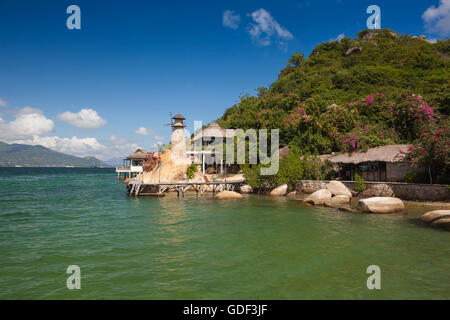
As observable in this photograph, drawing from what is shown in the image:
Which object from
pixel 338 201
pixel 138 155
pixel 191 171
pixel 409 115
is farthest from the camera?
pixel 138 155

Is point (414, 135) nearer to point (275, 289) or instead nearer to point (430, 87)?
point (430, 87)

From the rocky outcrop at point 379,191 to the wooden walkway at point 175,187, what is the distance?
40.3ft

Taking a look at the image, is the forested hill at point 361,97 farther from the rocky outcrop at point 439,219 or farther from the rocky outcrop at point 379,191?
the rocky outcrop at point 439,219

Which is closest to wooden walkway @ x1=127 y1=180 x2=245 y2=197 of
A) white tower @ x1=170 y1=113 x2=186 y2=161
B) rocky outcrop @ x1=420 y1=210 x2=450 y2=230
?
white tower @ x1=170 y1=113 x2=186 y2=161

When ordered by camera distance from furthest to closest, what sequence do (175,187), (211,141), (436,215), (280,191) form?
(211,141) < (175,187) < (280,191) < (436,215)

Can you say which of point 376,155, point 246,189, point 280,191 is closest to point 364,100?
point 376,155

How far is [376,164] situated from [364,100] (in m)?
12.0

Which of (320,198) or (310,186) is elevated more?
(310,186)

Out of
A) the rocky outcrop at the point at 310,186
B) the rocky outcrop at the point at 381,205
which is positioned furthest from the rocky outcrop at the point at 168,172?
the rocky outcrop at the point at 381,205

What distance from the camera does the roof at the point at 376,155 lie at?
2114cm

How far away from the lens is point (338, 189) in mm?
22219

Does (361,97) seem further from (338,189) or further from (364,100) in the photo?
(338,189)

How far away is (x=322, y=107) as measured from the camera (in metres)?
33.3
